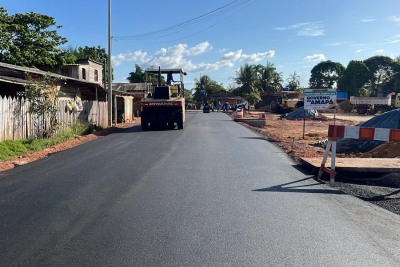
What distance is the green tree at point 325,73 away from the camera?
343 feet

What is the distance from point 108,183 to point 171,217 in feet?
9.35

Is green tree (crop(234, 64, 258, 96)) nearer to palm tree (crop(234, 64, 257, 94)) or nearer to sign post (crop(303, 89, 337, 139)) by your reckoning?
palm tree (crop(234, 64, 257, 94))

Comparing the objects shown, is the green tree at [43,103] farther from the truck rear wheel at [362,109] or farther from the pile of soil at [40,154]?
the truck rear wheel at [362,109]

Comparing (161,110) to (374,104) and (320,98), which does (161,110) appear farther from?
(374,104)

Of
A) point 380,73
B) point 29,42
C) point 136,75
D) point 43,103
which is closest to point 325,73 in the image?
point 380,73

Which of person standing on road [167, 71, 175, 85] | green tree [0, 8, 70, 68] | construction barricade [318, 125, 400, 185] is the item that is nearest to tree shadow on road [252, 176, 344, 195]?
construction barricade [318, 125, 400, 185]

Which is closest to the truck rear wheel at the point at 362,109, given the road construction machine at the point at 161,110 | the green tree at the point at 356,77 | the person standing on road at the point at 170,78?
the green tree at the point at 356,77

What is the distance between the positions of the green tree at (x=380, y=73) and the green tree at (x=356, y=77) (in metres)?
1.92

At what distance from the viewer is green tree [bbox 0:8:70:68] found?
33.5m

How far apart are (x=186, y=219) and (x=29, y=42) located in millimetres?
34482

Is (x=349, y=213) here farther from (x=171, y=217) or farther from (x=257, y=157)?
(x=257, y=157)

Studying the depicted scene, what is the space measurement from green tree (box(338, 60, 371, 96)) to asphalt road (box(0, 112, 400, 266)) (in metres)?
78.5

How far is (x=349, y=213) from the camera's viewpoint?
20.9 ft

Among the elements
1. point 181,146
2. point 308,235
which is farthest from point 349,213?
point 181,146
